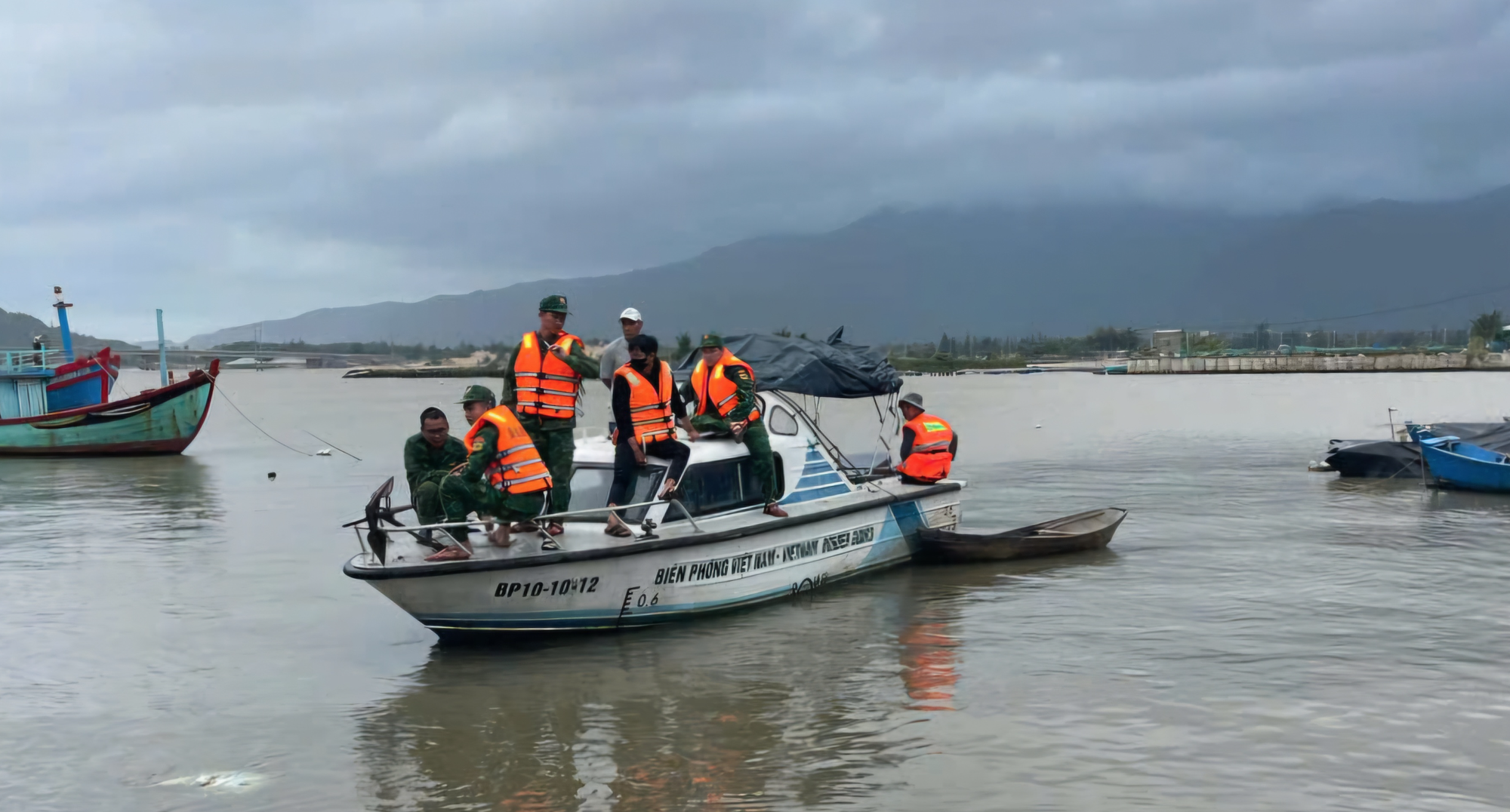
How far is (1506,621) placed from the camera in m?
10.5

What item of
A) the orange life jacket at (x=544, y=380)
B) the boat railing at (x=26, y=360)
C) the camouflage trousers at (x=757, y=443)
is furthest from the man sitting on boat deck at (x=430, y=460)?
the boat railing at (x=26, y=360)

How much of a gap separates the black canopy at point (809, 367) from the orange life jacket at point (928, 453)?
0.60m

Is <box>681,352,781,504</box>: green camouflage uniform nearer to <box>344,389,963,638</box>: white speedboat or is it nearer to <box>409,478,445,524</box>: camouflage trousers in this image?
<box>344,389,963,638</box>: white speedboat

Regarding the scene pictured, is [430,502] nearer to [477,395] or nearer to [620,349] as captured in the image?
[477,395]

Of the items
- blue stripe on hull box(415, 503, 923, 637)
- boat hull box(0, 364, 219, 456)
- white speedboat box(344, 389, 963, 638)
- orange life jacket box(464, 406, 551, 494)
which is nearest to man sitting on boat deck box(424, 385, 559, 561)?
orange life jacket box(464, 406, 551, 494)

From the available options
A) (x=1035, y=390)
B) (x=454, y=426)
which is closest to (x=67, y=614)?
(x=454, y=426)

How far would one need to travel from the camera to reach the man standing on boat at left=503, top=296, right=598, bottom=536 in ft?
31.9

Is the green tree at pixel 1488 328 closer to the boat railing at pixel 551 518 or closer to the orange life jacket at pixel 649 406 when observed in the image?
the orange life jacket at pixel 649 406

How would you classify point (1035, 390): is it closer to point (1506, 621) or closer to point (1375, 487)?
point (1375, 487)

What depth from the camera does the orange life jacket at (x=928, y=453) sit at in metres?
13.7

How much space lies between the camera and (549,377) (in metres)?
9.77

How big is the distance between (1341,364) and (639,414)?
130 metres

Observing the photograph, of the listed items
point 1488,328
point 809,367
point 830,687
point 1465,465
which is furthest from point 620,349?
point 1488,328

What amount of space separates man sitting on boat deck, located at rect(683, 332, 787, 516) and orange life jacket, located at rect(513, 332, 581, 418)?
5.43ft
